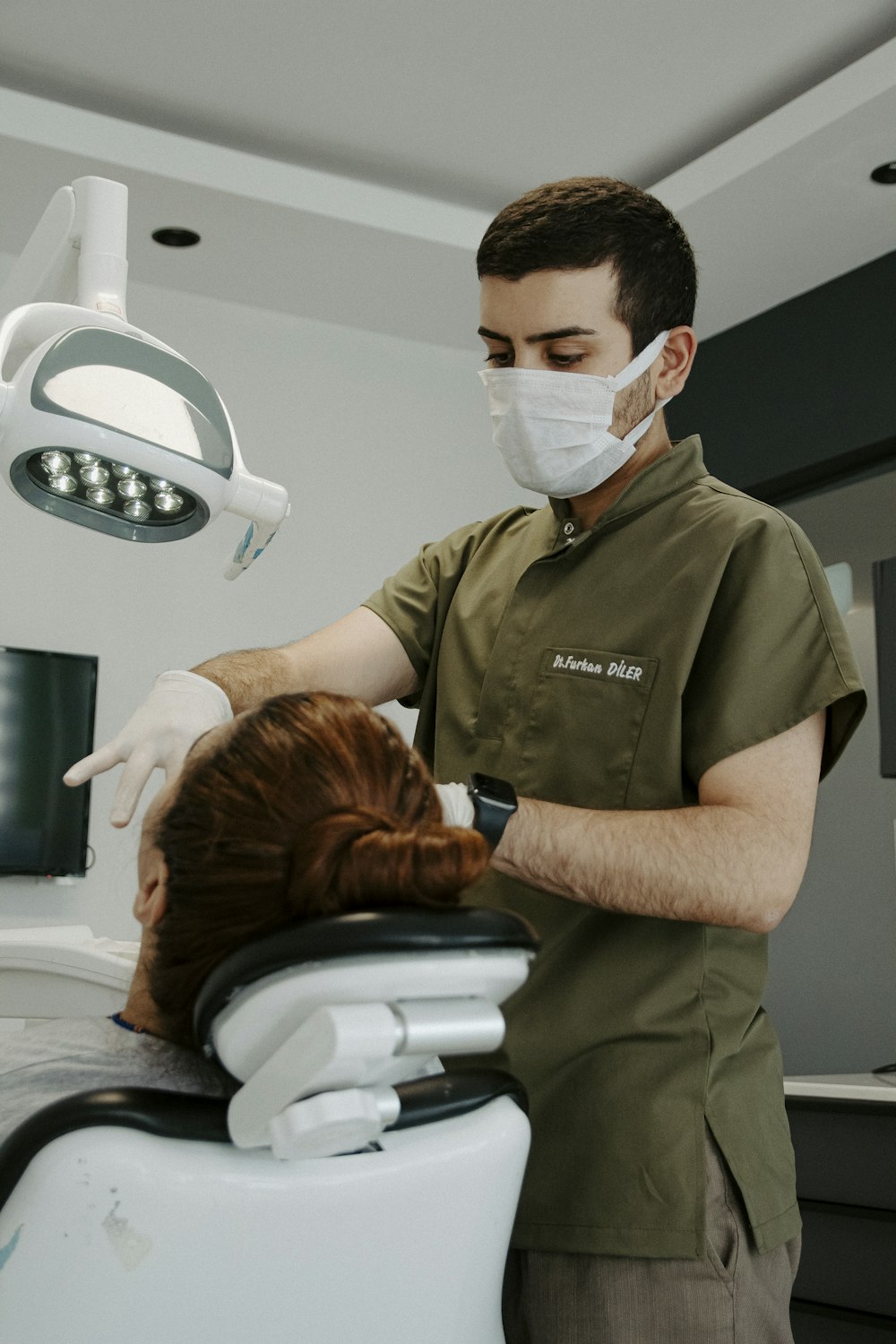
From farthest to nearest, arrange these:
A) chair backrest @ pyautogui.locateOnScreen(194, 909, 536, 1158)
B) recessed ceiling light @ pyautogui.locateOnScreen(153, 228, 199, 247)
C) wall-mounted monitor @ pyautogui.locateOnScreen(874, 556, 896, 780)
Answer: recessed ceiling light @ pyautogui.locateOnScreen(153, 228, 199, 247) < wall-mounted monitor @ pyautogui.locateOnScreen(874, 556, 896, 780) < chair backrest @ pyautogui.locateOnScreen(194, 909, 536, 1158)

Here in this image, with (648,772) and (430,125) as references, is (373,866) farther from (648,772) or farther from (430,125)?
(430,125)

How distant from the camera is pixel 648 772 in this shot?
1.37 m

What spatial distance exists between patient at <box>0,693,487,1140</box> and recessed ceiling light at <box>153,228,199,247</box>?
10.2 ft

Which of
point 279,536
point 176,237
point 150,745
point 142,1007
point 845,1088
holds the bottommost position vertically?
point 845,1088

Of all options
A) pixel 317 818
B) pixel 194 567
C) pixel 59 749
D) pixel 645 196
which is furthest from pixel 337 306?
pixel 317 818

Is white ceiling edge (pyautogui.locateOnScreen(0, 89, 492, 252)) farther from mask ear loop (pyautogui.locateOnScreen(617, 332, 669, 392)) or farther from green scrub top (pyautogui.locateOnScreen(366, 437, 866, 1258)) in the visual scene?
green scrub top (pyautogui.locateOnScreen(366, 437, 866, 1258))

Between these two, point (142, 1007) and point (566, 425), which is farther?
point (566, 425)

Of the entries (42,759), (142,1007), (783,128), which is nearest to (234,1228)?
(142,1007)

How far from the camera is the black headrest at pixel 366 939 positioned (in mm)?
795

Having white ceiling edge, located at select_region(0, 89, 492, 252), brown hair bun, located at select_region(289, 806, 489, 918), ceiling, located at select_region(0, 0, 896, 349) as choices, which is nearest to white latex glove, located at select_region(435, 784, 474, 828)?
brown hair bun, located at select_region(289, 806, 489, 918)

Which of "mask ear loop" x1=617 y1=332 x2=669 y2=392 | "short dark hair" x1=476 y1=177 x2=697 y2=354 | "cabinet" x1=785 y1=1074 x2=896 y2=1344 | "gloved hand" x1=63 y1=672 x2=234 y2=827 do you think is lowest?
"cabinet" x1=785 y1=1074 x2=896 y2=1344

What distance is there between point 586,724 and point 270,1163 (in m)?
0.66

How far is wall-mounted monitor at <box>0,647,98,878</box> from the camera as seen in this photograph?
144 inches

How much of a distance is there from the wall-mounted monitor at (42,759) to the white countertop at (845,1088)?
6.71ft
